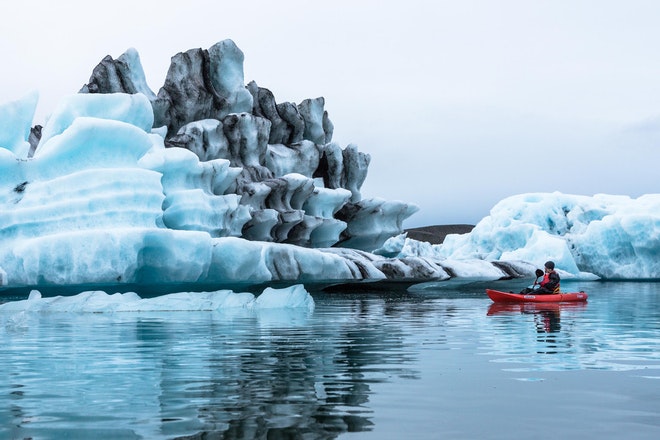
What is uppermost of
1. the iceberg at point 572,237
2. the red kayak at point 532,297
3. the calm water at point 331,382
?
the iceberg at point 572,237

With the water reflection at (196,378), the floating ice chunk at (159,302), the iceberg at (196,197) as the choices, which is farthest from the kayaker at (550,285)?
the water reflection at (196,378)

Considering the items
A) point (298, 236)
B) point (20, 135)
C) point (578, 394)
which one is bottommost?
point (578, 394)

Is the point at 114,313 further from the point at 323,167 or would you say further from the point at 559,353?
the point at 323,167

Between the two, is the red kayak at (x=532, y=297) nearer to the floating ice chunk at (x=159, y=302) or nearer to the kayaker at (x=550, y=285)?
the kayaker at (x=550, y=285)

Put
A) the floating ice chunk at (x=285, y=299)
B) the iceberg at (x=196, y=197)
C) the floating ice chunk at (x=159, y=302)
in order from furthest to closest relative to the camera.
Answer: the iceberg at (x=196, y=197)
the floating ice chunk at (x=285, y=299)
the floating ice chunk at (x=159, y=302)

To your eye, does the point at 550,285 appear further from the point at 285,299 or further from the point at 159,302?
the point at 159,302

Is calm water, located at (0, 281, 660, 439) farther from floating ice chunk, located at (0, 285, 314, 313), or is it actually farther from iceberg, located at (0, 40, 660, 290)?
iceberg, located at (0, 40, 660, 290)

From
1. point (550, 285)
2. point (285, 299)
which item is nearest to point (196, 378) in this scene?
point (285, 299)

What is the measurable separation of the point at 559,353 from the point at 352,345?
7.45ft

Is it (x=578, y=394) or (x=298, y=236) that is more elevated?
(x=298, y=236)

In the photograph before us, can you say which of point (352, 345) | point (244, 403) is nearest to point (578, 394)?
point (244, 403)

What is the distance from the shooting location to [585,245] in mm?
45125

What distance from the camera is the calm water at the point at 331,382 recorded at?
15.4 ft

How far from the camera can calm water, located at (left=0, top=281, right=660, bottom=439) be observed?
15.4 feet
